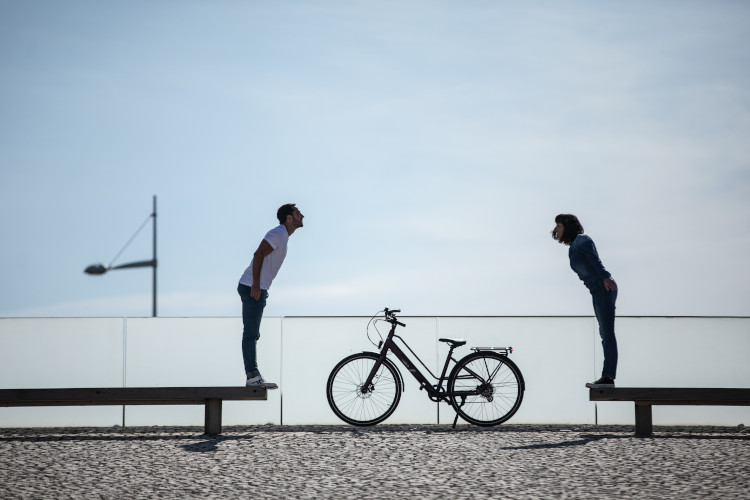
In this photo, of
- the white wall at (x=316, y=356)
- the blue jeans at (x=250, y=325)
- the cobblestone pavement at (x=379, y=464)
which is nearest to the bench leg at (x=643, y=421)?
the cobblestone pavement at (x=379, y=464)

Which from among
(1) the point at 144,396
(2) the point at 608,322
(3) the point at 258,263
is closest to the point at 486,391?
(2) the point at 608,322

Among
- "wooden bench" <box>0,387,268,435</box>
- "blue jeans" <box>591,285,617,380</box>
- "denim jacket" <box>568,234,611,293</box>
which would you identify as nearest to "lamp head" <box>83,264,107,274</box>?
"wooden bench" <box>0,387,268,435</box>

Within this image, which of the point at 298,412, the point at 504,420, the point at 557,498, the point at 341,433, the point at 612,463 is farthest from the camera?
the point at 298,412

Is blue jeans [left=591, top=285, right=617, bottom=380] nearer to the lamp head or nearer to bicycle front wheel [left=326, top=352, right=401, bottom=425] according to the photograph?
bicycle front wheel [left=326, top=352, right=401, bottom=425]

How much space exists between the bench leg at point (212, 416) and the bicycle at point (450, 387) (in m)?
1.11

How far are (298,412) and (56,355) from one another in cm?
271

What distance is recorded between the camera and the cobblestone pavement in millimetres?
5086

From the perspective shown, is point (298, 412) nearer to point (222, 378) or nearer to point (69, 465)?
point (222, 378)

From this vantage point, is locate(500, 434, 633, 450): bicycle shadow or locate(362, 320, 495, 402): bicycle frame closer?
locate(500, 434, 633, 450): bicycle shadow

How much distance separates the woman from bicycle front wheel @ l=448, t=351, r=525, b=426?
0.85 m

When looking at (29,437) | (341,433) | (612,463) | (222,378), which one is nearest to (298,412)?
(222,378)

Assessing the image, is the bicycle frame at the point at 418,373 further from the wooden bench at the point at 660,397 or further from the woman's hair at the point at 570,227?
the woman's hair at the point at 570,227

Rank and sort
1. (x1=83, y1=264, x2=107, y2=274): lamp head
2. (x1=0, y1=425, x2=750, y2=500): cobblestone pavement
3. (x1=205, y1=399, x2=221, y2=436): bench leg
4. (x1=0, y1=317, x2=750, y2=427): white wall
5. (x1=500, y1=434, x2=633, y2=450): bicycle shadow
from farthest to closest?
(x1=83, y1=264, x2=107, y2=274): lamp head → (x1=0, y1=317, x2=750, y2=427): white wall → (x1=205, y1=399, x2=221, y2=436): bench leg → (x1=500, y1=434, x2=633, y2=450): bicycle shadow → (x1=0, y1=425, x2=750, y2=500): cobblestone pavement

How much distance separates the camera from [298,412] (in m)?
8.84
